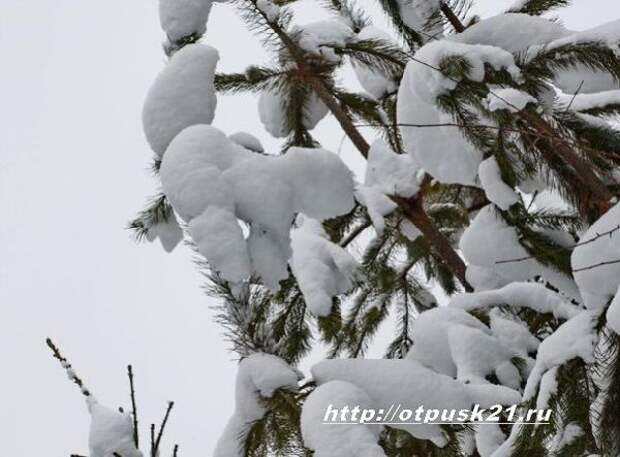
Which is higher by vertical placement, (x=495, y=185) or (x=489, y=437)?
(x=495, y=185)

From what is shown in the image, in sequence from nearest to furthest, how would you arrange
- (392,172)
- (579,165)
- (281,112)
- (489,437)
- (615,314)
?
(615,314), (579,165), (489,437), (392,172), (281,112)

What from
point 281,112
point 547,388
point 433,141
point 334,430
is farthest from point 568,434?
point 281,112

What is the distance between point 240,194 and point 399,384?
0.64 meters

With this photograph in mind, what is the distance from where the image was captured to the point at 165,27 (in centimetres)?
248

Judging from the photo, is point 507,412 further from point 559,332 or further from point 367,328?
point 367,328

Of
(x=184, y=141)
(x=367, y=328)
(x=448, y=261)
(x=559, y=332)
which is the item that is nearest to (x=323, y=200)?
(x=184, y=141)

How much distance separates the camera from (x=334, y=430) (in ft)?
5.68

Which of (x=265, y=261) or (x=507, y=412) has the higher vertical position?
(x=265, y=261)

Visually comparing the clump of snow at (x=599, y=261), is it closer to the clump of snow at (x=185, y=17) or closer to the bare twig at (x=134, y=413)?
the bare twig at (x=134, y=413)

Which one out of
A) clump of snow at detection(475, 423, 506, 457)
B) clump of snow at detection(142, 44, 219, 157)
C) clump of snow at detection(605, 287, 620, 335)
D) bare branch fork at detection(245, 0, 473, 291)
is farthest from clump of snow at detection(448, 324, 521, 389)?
clump of snow at detection(142, 44, 219, 157)

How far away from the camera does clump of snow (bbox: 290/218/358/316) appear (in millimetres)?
2400

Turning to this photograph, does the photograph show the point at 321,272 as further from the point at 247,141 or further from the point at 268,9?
the point at 268,9

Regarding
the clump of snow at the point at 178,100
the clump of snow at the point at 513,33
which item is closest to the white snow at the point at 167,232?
the clump of snow at the point at 178,100

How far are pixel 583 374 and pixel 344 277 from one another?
3.07 ft
